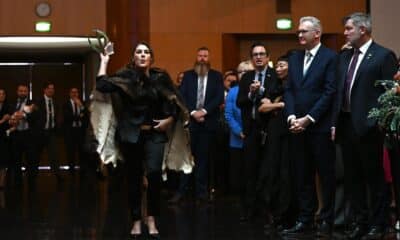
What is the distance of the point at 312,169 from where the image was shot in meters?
7.95

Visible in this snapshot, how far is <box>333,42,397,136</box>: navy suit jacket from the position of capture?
287 inches

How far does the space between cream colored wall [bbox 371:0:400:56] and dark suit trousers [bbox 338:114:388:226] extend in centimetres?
590

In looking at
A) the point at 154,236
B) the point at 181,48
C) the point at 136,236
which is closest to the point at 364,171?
the point at 154,236

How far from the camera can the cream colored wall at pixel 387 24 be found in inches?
517

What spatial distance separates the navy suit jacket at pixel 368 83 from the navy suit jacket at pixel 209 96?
13.7ft

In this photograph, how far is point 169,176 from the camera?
1291 cm

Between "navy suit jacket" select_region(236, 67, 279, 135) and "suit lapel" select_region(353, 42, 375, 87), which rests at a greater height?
"suit lapel" select_region(353, 42, 375, 87)

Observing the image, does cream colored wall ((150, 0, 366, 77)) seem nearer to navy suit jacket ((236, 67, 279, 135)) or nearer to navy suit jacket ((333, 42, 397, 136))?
navy suit jacket ((236, 67, 279, 135))

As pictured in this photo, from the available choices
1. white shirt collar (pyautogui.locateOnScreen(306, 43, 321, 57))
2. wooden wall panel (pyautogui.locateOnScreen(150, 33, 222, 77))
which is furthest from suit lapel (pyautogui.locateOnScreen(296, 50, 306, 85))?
wooden wall panel (pyautogui.locateOnScreen(150, 33, 222, 77))

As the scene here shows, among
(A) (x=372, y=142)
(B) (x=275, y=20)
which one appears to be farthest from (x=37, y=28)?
(A) (x=372, y=142)

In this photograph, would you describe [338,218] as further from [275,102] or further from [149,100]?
[149,100]

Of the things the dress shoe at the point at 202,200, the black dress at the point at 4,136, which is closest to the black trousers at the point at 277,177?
the dress shoe at the point at 202,200

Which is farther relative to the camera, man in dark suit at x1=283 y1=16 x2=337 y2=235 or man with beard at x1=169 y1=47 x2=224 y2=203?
man with beard at x1=169 y1=47 x2=224 y2=203

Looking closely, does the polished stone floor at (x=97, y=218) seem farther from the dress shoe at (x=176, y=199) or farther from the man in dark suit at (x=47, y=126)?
the man in dark suit at (x=47, y=126)
